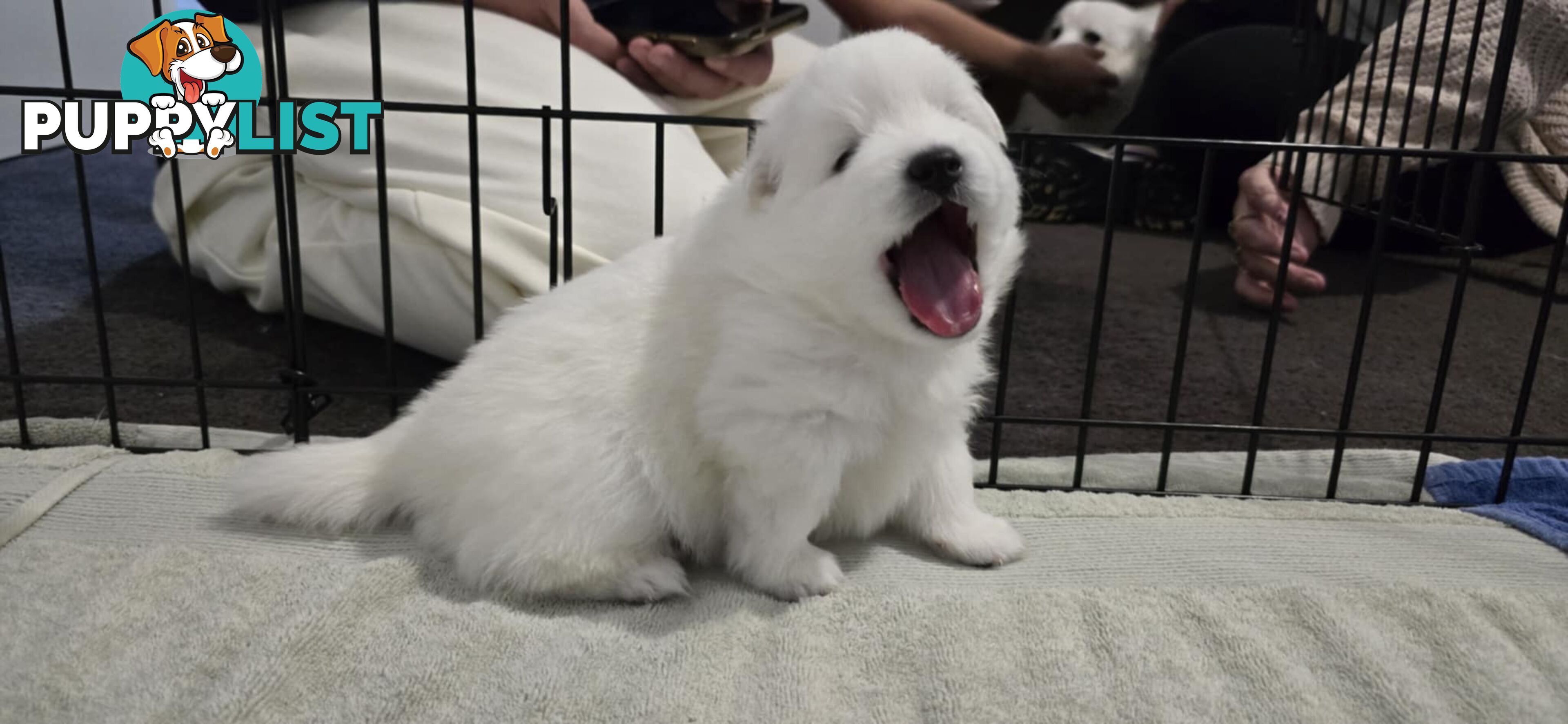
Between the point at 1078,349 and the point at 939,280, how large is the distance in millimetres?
1615

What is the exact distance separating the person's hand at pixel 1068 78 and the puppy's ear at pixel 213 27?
10.1ft

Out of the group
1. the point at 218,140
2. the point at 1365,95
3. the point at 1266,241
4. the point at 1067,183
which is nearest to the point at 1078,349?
the point at 1266,241

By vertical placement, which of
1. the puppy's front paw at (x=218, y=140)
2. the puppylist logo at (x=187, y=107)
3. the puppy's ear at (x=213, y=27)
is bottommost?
the puppy's front paw at (x=218, y=140)

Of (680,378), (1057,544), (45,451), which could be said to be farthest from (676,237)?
(45,451)

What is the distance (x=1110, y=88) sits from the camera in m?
4.21

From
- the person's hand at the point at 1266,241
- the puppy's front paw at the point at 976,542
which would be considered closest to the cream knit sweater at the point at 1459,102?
the person's hand at the point at 1266,241

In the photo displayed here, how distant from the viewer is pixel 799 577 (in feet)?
4.09

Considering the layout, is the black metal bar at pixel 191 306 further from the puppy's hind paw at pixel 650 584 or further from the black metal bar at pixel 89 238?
the puppy's hind paw at pixel 650 584

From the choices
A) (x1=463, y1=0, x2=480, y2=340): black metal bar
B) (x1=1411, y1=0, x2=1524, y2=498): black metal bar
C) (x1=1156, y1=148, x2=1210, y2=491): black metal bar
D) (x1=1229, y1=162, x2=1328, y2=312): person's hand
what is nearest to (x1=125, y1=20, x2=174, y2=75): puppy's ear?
(x1=463, y1=0, x2=480, y2=340): black metal bar

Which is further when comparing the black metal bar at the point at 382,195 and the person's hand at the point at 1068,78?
the person's hand at the point at 1068,78

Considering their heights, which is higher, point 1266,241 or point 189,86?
point 189,86

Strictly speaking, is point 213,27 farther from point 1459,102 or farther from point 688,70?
point 1459,102

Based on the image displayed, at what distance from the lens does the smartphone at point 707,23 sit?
205cm

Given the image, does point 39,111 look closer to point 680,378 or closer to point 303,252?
point 303,252
